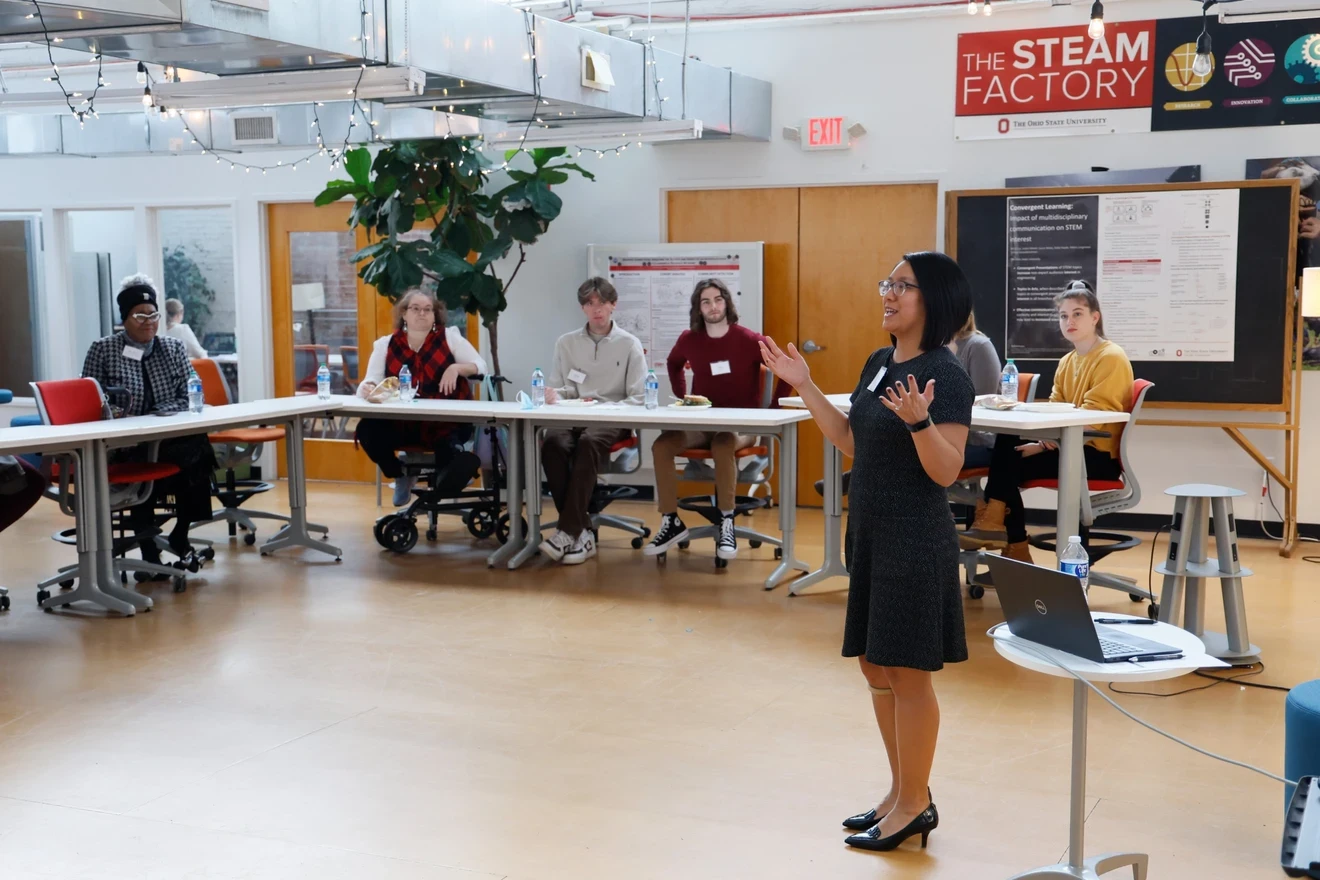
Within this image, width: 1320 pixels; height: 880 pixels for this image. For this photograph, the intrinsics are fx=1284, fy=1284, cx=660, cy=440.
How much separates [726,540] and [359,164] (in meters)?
3.54

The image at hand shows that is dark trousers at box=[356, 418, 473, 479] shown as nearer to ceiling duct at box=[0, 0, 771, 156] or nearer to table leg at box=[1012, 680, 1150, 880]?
ceiling duct at box=[0, 0, 771, 156]

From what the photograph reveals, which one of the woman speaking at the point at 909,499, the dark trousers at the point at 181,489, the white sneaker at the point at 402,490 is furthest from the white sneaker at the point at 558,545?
the woman speaking at the point at 909,499

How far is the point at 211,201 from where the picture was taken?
372 inches

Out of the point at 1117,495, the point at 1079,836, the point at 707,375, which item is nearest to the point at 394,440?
the point at 707,375

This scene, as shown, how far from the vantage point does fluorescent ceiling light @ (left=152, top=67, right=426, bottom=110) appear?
5.05 metres

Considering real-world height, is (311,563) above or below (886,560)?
below

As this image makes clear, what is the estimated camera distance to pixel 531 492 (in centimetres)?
646

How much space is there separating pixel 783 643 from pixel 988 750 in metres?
1.31


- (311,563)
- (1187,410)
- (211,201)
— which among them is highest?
(211,201)

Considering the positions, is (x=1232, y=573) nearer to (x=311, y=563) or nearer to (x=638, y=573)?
(x=638, y=573)

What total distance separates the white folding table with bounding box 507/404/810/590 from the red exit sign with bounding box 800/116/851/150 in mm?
2293

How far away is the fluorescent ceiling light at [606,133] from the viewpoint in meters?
6.53

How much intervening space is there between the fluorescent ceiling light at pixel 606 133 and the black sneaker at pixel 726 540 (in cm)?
197

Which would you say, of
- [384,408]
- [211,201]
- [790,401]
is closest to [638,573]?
[790,401]
